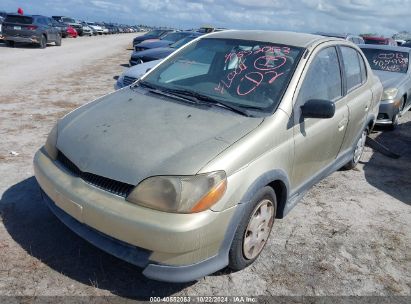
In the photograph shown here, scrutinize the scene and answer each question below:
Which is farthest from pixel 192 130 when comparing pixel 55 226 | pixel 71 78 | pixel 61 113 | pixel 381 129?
pixel 71 78

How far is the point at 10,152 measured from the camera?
5078 millimetres

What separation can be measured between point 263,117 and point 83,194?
148 cm

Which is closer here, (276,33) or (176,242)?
(176,242)

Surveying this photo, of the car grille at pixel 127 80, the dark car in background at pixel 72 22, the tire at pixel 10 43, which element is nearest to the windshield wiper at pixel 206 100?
the car grille at pixel 127 80

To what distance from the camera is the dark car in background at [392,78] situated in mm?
7340

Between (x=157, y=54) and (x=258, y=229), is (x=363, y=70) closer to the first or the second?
(x=258, y=229)

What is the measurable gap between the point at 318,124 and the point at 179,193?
176 cm

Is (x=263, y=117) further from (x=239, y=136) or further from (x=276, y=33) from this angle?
(x=276, y=33)

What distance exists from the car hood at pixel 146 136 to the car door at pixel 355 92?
1795mm

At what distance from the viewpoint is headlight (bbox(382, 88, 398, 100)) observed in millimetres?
7332

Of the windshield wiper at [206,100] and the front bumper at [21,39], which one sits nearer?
the windshield wiper at [206,100]

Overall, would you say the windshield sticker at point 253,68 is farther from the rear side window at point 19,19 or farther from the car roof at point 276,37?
the rear side window at point 19,19

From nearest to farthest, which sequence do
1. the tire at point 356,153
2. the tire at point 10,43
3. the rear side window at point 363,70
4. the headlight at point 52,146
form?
the headlight at point 52,146 < the rear side window at point 363,70 < the tire at point 356,153 < the tire at point 10,43

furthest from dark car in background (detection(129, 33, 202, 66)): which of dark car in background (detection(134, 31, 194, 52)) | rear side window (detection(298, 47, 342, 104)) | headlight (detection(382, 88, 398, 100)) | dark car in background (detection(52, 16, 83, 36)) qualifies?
dark car in background (detection(52, 16, 83, 36))
